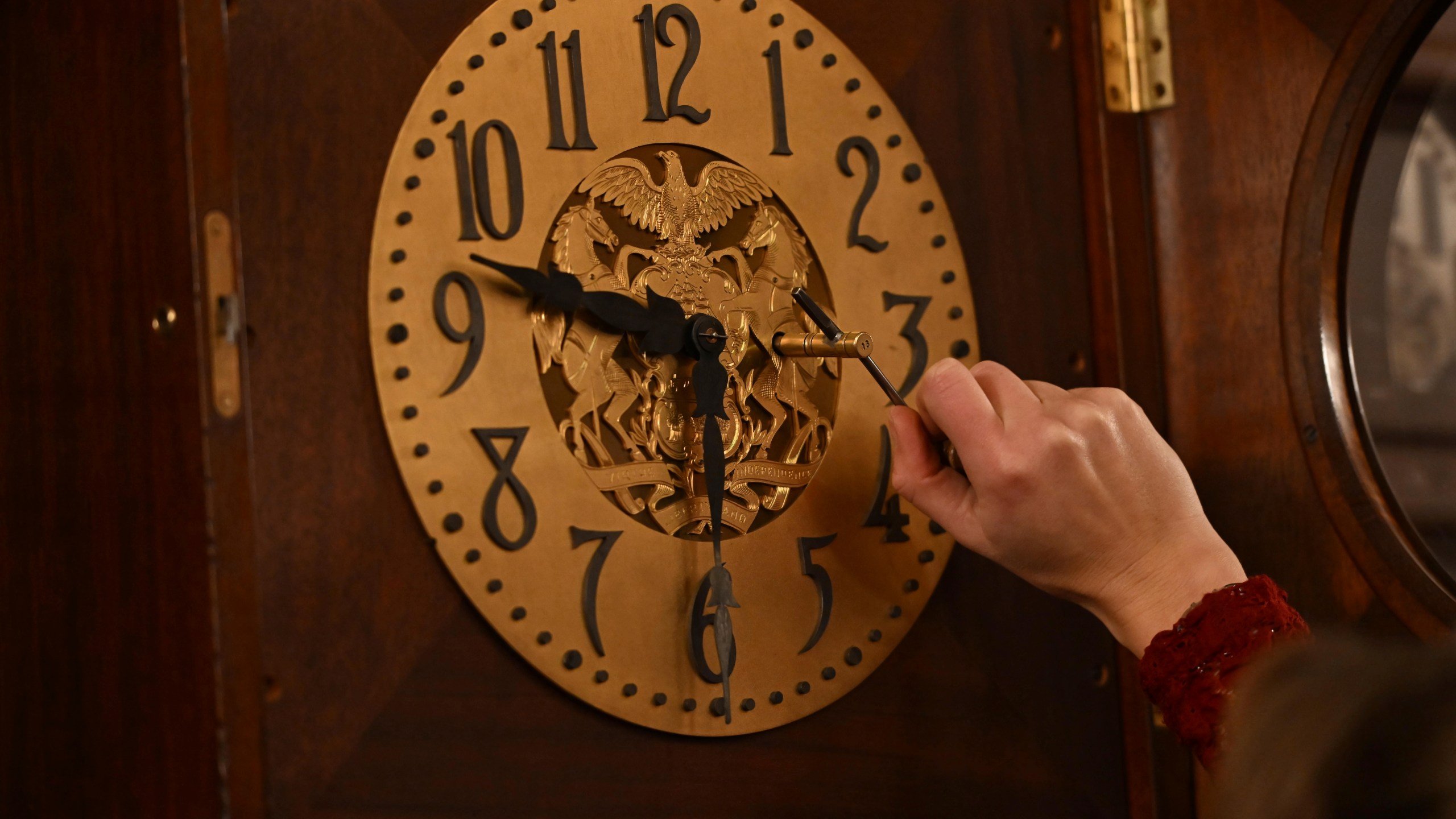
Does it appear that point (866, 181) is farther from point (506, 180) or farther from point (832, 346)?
point (506, 180)

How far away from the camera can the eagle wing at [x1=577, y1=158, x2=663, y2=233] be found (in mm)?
1024

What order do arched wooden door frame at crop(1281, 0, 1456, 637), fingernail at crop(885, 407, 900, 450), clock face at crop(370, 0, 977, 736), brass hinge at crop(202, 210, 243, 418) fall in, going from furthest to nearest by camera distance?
arched wooden door frame at crop(1281, 0, 1456, 637) < fingernail at crop(885, 407, 900, 450) < clock face at crop(370, 0, 977, 736) < brass hinge at crop(202, 210, 243, 418)

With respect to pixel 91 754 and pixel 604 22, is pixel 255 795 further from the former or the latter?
pixel 604 22

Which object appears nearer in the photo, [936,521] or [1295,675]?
[1295,675]

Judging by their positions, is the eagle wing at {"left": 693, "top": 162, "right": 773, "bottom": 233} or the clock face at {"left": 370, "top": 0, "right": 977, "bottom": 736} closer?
the clock face at {"left": 370, "top": 0, "right": 977, "bottom": 736}

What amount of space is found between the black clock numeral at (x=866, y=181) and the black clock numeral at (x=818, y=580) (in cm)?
25

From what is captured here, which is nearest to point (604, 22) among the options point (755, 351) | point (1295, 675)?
point (755, 351)

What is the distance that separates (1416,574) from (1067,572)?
0.36 metres

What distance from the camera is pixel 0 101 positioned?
1107 mm

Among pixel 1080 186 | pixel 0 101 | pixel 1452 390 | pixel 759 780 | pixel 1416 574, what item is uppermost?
pixel 0 101

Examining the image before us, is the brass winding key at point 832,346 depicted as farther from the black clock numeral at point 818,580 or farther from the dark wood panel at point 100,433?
the dark wood panel at point 100,433

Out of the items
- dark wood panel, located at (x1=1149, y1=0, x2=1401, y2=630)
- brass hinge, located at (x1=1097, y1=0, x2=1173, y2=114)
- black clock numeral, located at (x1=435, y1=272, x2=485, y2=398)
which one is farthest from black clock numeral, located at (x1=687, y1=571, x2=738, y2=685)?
brass hinge, located at (x1=1097, y1=0, x2=1173, y2=114)

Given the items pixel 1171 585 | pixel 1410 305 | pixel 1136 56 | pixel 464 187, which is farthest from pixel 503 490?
pixel 1410 305

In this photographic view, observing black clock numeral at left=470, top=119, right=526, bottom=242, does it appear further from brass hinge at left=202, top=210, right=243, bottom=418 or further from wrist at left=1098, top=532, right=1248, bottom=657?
wrist at left=1098, top=532, right=1248, bottom=657
